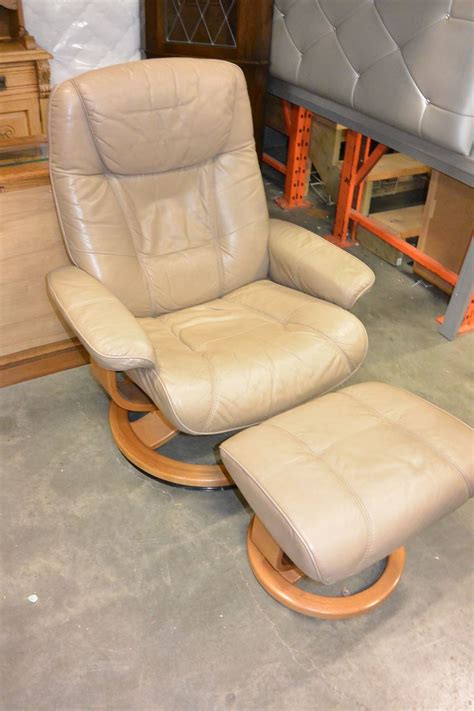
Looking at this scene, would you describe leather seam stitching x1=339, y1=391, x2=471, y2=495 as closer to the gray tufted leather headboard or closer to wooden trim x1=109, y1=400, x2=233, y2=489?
wooden trim x1=109, y1=400, x2=233, y2=489

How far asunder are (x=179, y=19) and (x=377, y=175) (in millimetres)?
1117

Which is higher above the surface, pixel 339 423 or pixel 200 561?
pixel 339 423

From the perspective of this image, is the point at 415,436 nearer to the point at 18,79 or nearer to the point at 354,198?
the point at 354,198

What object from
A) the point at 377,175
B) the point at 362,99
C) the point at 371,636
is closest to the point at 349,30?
the point at 362,99

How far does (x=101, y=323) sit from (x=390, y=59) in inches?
60.4

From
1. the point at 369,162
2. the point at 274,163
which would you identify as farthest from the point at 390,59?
the point at 274,163

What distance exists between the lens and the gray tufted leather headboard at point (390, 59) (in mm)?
2111

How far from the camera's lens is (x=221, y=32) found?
2.88 meters

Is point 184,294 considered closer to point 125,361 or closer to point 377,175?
point 125,361

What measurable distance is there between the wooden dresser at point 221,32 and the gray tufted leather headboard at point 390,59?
0.08m

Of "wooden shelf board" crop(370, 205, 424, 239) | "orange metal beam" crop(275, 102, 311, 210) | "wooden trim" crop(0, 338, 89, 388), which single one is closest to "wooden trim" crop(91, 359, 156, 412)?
"wooden trim" crop(0, 338, 89, 388)

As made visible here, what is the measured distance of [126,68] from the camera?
1753 mm

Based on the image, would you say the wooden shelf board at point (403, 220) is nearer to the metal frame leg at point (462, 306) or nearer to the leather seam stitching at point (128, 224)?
the metal frame leg at point (462, 306)

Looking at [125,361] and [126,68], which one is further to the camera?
[126,68]
